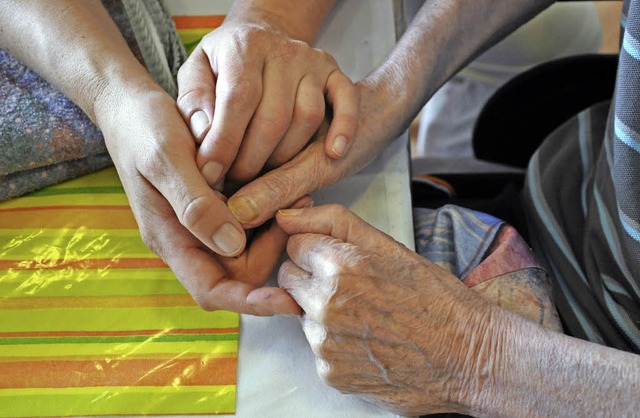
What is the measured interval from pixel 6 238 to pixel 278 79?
38 centimetres

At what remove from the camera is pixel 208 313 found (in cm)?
82

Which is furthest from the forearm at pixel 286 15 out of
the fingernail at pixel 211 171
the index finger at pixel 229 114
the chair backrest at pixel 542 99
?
the chair backrest at pixel 542 99

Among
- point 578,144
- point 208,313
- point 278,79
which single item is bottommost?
point 208,313

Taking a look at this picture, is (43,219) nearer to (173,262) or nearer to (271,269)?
(173,262)

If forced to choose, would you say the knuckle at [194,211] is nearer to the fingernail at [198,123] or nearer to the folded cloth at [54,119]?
the fingernail at [198,123]

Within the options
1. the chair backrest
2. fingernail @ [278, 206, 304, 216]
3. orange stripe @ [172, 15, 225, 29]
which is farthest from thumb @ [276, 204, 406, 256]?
the chair backrest

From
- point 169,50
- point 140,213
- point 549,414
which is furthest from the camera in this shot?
point 169,50

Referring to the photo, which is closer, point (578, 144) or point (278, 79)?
point (278, 79)

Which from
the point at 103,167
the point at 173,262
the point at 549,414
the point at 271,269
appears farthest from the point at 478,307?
the point at 103,167

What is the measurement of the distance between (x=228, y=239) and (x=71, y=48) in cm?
33

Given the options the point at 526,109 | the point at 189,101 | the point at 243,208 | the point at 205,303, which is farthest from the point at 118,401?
the point at 526,109

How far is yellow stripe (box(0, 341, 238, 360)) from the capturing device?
31.0 inches

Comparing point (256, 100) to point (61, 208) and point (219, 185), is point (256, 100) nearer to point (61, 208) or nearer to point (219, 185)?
point (219, 185)

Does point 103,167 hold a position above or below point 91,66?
below
